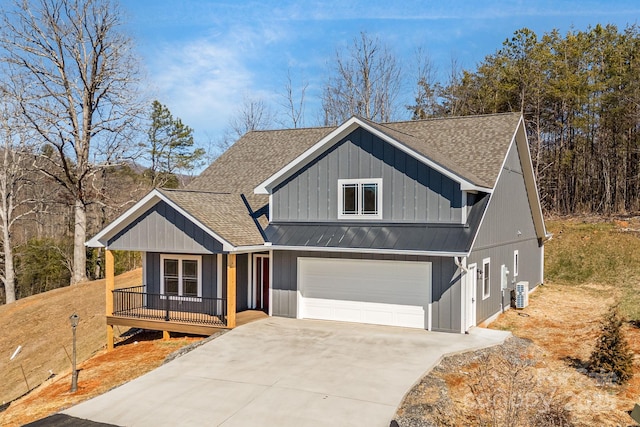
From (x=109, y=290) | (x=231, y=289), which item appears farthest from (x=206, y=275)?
(x=109, y=290)

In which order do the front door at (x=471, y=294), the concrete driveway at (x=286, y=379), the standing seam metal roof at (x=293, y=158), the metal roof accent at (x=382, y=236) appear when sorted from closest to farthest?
the concrete driveway at (x=286, y=379)
the metal roof accent at (x=382, y=236)
the front door at (x=471, y=294)
the standing seam metal roof at (x=293, y=158)

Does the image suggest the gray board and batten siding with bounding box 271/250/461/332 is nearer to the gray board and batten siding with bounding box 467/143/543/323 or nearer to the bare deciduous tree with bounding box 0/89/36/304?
the gray board and batten siding with bounding box 467/143/543/323

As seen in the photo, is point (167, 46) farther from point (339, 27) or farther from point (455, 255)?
point (455, 255)

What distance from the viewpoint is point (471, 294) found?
13.8 m

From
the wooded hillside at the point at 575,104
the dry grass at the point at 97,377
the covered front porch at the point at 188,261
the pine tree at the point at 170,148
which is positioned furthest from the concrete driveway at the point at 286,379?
the pine tree at the point at 170,148

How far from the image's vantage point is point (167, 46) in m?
23.7

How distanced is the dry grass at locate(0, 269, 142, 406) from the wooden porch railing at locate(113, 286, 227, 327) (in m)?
1.89

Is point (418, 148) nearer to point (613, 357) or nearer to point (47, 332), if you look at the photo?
point (613, 357)

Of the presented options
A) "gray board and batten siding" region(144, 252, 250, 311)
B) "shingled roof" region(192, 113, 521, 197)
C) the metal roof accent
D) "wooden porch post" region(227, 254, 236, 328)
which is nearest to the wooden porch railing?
"gray board and batten siding" region(144, 252, 250, 311)

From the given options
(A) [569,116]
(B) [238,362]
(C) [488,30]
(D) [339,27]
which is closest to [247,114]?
(D) [339,27]

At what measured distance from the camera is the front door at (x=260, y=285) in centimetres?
1641

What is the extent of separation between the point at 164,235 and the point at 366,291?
6.34 metres

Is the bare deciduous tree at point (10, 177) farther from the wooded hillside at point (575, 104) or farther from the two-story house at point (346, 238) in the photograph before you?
the wooded hillside at point (575, 104)

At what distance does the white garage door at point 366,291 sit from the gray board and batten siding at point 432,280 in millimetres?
170
